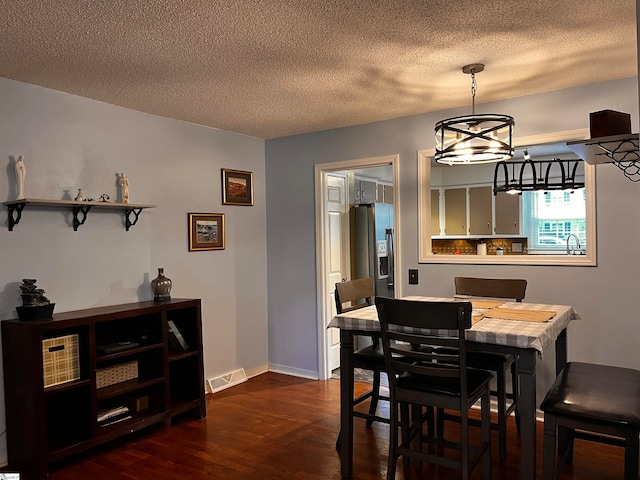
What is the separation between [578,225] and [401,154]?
12.9ft

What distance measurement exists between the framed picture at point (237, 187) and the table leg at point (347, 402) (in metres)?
2.19

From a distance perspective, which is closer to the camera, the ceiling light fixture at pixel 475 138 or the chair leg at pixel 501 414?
the ceiling light fixture at pixel 475 138

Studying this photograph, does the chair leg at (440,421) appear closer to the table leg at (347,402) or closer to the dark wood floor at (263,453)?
the dark wood floor at (263,453)

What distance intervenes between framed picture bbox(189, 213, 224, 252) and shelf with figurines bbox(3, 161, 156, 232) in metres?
0.55

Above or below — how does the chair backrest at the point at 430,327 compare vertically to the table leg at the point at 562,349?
above

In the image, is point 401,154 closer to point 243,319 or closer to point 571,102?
point 571,102

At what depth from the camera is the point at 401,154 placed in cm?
408

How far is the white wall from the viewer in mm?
3043

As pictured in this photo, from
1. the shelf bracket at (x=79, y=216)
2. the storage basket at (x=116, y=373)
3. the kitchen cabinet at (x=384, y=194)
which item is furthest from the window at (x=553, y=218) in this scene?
the shelf bracket at (x=79, y=216)

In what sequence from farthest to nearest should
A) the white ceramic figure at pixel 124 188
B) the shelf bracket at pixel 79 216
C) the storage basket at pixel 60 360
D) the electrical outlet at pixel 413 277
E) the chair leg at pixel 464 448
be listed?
1. the electrical outlet at pixel 413 277
2. the white ceramic figure at pixel 124 188
3. the shelf bracket at pixel 79 216
4. the storage basket at pixel 60 360
5. the chair leg at pixel 464 448

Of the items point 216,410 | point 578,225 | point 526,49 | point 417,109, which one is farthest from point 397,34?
point 578,225

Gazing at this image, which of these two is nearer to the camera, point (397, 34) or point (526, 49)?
point (397, 34)

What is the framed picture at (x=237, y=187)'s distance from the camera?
14.5 feet

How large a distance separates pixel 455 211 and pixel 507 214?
29.3 inches
